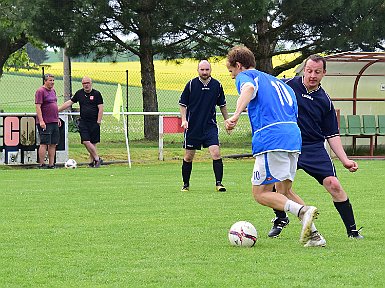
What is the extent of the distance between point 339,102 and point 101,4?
23.3 feet

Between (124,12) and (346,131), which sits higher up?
(124,12)

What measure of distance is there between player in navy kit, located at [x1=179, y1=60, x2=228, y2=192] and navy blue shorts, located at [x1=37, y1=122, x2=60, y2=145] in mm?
6589

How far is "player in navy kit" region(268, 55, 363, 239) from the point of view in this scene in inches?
352

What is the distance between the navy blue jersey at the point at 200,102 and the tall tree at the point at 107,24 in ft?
40.8

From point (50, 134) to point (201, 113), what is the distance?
680 cm

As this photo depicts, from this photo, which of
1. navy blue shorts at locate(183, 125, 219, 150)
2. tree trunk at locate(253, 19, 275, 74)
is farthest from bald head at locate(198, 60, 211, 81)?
tree trunk at locate(253, 19, 275, 74)

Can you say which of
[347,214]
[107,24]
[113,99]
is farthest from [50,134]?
[113,99]

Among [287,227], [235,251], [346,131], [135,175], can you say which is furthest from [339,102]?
[235,251]

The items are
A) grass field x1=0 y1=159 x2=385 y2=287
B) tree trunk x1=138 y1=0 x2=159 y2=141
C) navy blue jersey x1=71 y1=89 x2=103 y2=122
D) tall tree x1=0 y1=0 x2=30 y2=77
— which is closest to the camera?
grass field x1=0 y1=159 x2=385 y2=287

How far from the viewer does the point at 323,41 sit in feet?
99.7

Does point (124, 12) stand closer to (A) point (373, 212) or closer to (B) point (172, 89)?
(A) point (373, 212)

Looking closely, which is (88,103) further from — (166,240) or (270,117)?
(270,117)

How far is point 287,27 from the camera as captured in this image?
3056 cm

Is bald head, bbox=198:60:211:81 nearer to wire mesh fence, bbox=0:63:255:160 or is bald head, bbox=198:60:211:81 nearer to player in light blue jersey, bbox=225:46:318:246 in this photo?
player in light blue jersey, bbox=225:46:318:246
